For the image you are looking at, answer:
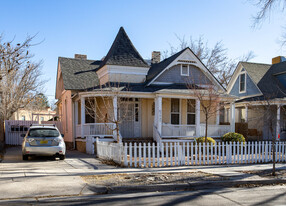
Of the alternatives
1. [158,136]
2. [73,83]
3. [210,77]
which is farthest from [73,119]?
[210,77]

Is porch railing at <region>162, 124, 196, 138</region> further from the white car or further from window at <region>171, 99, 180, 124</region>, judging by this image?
the white car

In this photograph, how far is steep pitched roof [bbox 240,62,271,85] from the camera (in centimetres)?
2450

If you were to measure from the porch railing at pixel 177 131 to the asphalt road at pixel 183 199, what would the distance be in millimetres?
9573

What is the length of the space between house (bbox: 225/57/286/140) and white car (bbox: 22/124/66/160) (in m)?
14.6

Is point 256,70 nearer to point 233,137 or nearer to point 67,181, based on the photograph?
point 233,137

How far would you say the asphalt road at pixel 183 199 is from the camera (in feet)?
20.7

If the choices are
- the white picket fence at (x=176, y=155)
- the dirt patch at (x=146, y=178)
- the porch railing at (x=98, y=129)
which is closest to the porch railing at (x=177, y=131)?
the porch railing at (x=98, y=129)

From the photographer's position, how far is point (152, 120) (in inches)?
753

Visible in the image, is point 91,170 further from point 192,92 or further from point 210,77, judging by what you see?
point 210,77

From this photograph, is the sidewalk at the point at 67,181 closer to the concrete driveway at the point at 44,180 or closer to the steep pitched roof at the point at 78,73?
the concrete driveway at the point at 44,180

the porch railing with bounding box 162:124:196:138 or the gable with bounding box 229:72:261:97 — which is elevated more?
the gable with bounding box 229:72:261:97

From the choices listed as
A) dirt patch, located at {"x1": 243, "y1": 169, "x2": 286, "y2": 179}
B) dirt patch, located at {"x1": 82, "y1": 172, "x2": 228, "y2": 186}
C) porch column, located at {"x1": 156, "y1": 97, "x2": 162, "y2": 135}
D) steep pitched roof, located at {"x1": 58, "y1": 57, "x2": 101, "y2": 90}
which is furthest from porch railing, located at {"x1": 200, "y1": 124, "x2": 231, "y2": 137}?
dirt patch, located at {"x1": 82, "y1": 172, "x2": 228, "y2": 186}

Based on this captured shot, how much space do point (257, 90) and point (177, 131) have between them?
32.2 ft

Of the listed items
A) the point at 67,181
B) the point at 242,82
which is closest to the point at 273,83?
the point at 242,82
